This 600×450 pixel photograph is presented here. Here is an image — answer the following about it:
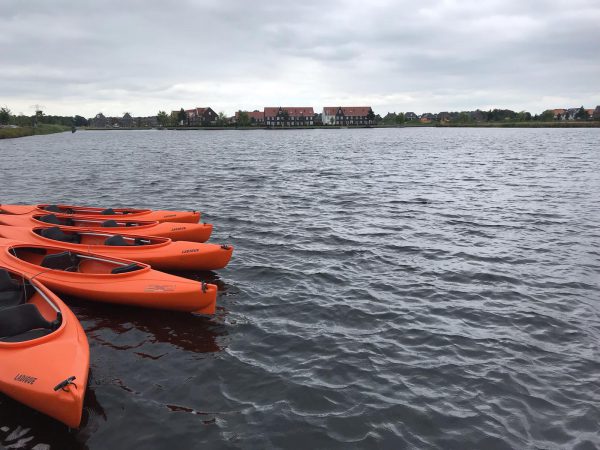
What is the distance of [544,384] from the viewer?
769 centimetres

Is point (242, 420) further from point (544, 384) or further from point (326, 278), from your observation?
point (326, 278)

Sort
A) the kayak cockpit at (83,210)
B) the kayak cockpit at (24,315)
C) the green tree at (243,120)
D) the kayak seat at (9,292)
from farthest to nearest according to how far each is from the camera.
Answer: the green tree at (243,120) < the kayak cockpit at (83,210) < the kayak seat at (9,292) < the kayak cockpit at (24,315)

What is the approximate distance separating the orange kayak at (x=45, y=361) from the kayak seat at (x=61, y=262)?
2895 millimetres

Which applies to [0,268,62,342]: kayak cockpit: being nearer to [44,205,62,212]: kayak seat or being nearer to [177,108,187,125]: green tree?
[44,205,62,212]: kayak seat

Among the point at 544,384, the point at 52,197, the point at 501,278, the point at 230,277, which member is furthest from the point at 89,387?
the point at 52,197

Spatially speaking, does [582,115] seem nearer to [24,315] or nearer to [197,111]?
[197,111]

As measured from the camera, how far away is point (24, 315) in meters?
7.67

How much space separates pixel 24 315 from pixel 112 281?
2.59 m

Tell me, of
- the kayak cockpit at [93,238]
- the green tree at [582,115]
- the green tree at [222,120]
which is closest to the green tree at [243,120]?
the green tree at [222,120]

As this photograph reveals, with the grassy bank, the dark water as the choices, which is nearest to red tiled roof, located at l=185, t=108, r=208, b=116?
the grassy bank

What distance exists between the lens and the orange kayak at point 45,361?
6.10 meters

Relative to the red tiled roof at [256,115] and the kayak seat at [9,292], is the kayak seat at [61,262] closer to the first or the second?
the kayak seat at [9,292]

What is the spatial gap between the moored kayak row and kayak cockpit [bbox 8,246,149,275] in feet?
0.08

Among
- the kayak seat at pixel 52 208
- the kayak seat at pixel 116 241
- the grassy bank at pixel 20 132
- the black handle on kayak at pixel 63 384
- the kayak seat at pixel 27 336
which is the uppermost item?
the grassy bank at pixel 20 132
